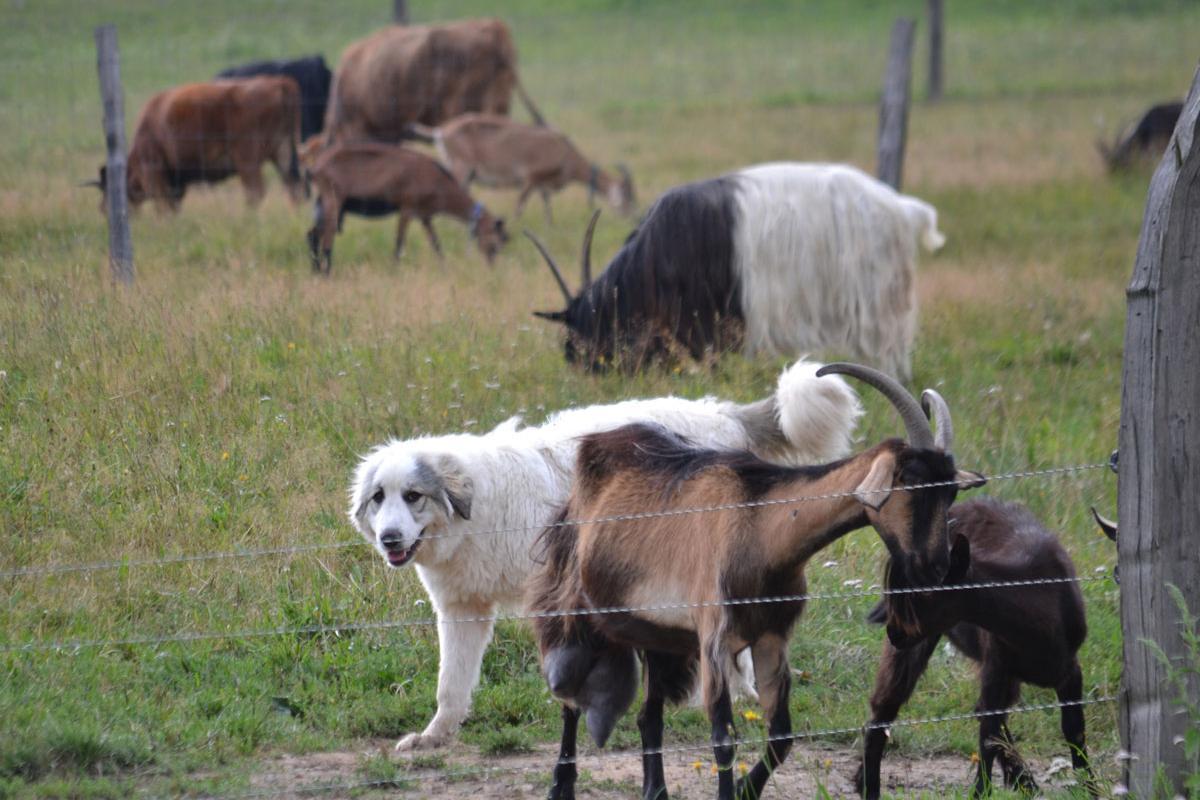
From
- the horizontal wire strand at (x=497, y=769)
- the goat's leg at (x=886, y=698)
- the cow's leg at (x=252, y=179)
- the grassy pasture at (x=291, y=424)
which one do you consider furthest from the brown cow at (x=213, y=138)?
the goat's leg at (x=886, y=698)

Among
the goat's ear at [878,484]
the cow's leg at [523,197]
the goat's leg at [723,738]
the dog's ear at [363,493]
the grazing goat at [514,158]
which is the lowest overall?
the cow's leg at [523,197]

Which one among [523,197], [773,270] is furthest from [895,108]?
[523,197]

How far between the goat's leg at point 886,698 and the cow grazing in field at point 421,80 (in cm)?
1339

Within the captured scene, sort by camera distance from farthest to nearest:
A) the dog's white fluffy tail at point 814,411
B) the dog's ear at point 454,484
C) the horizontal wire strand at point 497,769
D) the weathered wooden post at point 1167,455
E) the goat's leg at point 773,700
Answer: the dog's white fluffy tail at point 814,411 < the dog's ear at point 454,484 < the horizontal wire strand at point 497,769 < the goat's leg at point 773,700 < the weathered wooden post at point 1167,455

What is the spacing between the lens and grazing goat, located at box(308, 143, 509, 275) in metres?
12.0

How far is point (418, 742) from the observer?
497 centimetres

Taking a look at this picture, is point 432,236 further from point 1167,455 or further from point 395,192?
point 1167,455

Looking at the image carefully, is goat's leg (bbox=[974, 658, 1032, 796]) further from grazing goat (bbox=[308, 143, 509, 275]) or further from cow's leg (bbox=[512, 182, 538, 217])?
cow's leg (bbox=[512, 182, 538, 217])

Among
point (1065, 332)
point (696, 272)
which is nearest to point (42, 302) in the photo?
point (696, 272)

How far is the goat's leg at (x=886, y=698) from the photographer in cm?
458

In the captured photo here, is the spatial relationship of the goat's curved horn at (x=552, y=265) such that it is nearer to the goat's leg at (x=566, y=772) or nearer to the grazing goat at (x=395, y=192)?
the grazing goat at (x=395, y=192)

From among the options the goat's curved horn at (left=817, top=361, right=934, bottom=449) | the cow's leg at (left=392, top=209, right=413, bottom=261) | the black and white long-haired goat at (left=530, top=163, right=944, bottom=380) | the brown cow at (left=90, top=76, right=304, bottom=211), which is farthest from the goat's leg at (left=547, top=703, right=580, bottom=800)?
the brown cow at (left=90, top=76, right=304, bottom=211)

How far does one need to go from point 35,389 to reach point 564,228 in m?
8.24

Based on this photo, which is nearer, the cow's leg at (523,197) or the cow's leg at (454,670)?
the cow's leg at (454,670)
